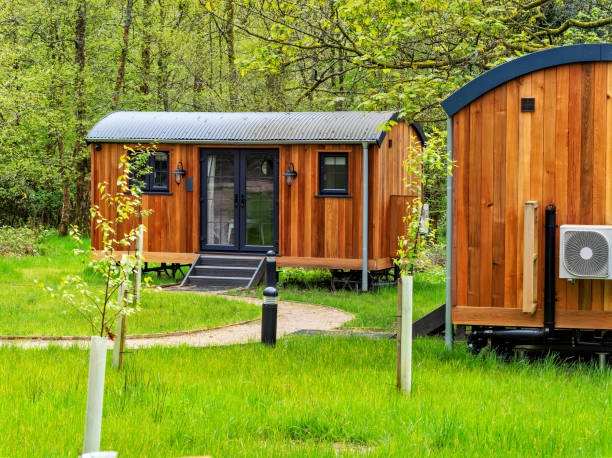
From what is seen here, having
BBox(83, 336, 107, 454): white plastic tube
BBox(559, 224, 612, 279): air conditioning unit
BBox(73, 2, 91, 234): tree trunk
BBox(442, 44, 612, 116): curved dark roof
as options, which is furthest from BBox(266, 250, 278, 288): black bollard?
BBox(73, 2, 91, 234): tree trunk

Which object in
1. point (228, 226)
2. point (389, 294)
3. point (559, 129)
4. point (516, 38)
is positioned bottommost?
point (389, 294)

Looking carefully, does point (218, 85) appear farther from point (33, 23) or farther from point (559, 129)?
point (559, 129)

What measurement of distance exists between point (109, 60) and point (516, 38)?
22941 mm

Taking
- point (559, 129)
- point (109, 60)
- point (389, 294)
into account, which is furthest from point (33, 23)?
point (559, 129)

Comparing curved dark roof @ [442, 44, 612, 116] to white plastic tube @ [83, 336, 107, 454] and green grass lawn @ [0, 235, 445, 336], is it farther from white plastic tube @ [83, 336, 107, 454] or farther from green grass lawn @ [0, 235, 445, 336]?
white plastic tube @ [83, 336, 107, 454]

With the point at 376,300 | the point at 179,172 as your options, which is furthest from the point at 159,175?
the point at 376,300

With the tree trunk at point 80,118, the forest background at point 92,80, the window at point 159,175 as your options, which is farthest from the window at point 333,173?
the tree trunk at point 80,118

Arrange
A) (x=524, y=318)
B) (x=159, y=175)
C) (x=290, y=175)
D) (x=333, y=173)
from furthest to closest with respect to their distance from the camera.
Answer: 1. (x=159, y=175)
2. (x=290, y=175)
3. (x=333, y=173)
4. (x=524, y=318)

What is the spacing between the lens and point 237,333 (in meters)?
12.2

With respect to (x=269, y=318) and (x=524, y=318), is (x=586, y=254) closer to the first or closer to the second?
(x=524, y=318)

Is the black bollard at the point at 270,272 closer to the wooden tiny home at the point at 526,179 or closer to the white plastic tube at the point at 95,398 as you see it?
the wooden tiny home at the point at 526,179

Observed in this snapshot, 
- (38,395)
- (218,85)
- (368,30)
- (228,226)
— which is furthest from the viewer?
(218,85)

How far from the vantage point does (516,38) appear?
12.1 meters

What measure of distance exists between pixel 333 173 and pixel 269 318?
8.28 meters
